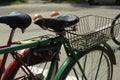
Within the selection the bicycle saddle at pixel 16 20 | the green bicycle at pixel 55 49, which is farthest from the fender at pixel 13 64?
the bicycle saddle at pixel 16 20

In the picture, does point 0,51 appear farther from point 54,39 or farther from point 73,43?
point 73,43

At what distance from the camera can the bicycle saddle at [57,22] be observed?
2.95 metres

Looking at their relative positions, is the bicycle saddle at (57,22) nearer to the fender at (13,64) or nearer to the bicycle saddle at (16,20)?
the bicycle saddle at (16,20)

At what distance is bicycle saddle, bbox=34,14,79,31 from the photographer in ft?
9.69

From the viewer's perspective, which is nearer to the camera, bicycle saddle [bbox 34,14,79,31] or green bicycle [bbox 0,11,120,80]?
bicycle saddle [bbox 34,14,79,31]

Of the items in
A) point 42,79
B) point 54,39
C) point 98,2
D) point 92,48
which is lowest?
point 98,2

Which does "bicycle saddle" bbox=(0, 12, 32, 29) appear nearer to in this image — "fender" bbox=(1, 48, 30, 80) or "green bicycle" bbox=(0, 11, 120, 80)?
"green bicycle" bbox=(0, 11, 120, 80)

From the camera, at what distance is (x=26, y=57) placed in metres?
3.16

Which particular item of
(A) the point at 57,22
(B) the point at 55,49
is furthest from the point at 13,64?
(A) the point at 57,22

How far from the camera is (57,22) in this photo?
3049mm

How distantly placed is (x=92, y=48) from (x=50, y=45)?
536 mm

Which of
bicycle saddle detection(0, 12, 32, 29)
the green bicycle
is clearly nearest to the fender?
the green bicycle

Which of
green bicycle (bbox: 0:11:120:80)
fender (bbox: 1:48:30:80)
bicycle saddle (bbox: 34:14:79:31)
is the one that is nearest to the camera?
bicycle saddle (bbox: 34:14:79:31)

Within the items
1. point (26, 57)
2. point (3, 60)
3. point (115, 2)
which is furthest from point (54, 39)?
point (115, 2)
